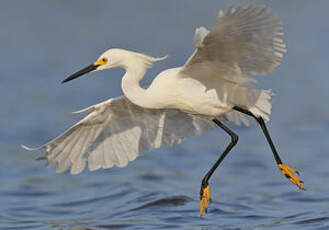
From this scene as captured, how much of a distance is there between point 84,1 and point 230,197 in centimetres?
983

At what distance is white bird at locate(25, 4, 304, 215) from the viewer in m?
8.81

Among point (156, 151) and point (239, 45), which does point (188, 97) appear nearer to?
point (239, 45)

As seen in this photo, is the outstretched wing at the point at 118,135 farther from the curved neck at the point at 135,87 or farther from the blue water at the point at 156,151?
the blue water at the point at 156,151

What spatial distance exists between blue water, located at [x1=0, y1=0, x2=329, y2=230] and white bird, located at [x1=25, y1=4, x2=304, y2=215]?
124 cm

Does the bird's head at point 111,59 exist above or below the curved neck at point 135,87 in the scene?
above

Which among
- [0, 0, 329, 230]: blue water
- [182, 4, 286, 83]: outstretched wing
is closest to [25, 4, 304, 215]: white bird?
[182, 4, 286, 83]: outstretched wing

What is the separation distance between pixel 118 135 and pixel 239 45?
2.81 m

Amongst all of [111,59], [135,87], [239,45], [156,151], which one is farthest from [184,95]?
[156,151]

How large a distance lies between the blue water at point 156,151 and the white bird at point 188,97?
4.08ft

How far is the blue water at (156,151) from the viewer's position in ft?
40.7

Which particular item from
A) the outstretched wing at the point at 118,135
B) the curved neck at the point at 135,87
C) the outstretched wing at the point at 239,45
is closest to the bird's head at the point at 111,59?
the curved neck at the point at 135,87

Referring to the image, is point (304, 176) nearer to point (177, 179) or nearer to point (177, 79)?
point (177, 179)

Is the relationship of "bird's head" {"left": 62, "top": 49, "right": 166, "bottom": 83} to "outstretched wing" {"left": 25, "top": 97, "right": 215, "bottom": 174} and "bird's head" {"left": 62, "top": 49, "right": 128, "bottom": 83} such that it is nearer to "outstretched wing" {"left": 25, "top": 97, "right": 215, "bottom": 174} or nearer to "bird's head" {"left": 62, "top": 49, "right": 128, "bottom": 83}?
"bird's head" {"left": 62, "top": 49, "right": 128, "bottom": 83}

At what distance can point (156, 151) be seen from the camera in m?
16.5
